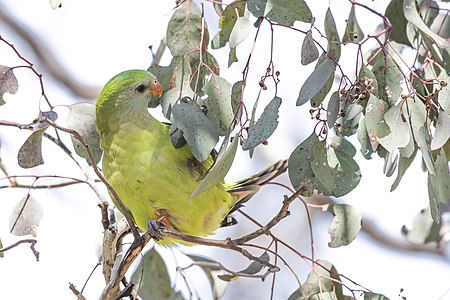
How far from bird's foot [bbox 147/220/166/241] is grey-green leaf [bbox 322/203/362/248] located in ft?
1.42

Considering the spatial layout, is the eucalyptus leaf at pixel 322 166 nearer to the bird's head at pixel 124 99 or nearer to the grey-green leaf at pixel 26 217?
the bird's head at pixel 124 99

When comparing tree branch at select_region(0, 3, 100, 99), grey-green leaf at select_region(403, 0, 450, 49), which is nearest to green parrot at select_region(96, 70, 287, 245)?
grey-green leaf at select_region(403, 0, 450, 49)

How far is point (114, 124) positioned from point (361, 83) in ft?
2.31

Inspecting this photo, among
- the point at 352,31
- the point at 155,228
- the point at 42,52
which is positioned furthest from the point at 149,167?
the point at 42,52

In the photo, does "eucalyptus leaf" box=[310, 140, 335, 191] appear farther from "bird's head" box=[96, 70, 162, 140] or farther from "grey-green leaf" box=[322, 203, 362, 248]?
"bird's head" box=[96, 70, 162, 140]

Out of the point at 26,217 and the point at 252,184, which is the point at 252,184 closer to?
the point at 252,184

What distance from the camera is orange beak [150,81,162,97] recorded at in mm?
1942

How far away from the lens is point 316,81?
5.28 feet

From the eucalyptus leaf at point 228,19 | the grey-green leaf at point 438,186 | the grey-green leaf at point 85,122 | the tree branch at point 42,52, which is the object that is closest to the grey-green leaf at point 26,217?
the grey-green leaf at point 85,122

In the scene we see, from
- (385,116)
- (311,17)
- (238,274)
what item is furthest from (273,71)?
(238,274)

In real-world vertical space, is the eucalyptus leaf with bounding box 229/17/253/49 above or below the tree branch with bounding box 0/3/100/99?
below

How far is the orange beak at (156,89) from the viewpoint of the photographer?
6.37 feet

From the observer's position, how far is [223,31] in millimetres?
1892

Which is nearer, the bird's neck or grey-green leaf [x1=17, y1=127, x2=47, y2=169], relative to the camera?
grey-green leaf [x1=17, y1=127, x2=47, y2=169]
